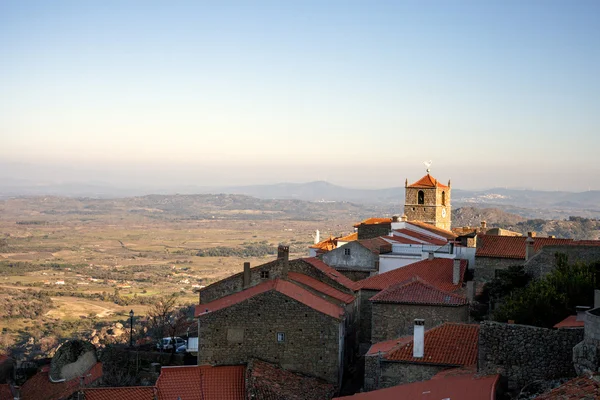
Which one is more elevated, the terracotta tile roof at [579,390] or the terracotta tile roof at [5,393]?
the terracotta tile roof at [579,390]

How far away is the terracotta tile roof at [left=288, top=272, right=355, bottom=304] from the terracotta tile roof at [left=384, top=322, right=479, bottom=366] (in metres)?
8.60

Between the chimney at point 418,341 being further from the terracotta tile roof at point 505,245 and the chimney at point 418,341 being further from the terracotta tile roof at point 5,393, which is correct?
the terracotta tile roof at point 5,393

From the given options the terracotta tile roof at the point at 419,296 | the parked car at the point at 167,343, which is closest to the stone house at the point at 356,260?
the parked car at the point at 167,343

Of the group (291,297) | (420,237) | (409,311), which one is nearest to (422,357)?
(409,311)

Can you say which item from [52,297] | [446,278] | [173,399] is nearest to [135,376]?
[173,399]

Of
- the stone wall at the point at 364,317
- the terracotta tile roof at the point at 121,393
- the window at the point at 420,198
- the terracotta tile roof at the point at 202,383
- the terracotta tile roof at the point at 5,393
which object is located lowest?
the terracotta tile roof at the point at 5,393

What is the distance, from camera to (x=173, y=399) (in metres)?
25.5

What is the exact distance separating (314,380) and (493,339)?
36.0 ft

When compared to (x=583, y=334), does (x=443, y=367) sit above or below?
below

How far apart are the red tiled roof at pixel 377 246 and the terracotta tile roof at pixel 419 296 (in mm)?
12598

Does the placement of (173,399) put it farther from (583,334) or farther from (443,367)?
(583,334)

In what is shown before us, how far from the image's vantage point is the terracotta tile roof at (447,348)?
70.1ft

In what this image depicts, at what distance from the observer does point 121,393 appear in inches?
1012

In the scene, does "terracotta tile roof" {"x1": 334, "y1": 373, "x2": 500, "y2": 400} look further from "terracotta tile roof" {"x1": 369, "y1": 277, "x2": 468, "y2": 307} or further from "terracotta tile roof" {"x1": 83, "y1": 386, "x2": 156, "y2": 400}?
"terracotta tile roof" {"x1": 83, "y1": 386, "x2": 156, "y2": 400}
